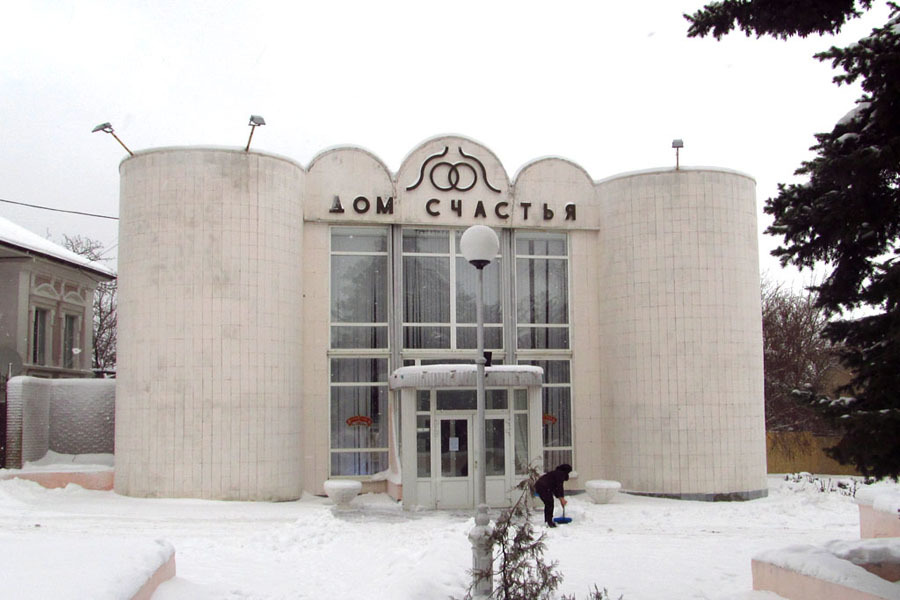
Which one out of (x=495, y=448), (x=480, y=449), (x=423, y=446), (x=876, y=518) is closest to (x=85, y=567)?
(x=480, y=449)

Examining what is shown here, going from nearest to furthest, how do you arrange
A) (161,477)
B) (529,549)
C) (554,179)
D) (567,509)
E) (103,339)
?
1. (529,549)
2. (567,509)
3. (161,477)
4. (554,179)
5. (103,339)

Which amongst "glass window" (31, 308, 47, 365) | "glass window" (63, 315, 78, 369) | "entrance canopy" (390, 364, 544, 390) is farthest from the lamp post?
"glass window" (63, 315, 78, 369)

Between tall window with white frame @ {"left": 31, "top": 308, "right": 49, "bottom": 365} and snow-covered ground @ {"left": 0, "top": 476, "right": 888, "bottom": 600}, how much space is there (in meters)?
8.68

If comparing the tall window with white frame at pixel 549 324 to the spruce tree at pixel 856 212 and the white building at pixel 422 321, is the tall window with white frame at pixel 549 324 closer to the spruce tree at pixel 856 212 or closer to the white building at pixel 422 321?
the white building at pixel 422 321

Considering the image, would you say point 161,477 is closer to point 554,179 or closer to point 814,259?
point 554,179

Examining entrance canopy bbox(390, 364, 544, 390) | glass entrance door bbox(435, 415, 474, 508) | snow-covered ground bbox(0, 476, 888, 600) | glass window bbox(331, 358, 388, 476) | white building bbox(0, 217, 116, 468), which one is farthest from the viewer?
white building bbox(0, 217, 116, 468)

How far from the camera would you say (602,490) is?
19734 millimetres

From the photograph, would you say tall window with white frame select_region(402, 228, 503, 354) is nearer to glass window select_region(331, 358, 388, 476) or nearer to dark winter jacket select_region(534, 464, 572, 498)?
glass window select_region(331, 358, 388, 476)

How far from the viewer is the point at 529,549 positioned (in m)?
8.80

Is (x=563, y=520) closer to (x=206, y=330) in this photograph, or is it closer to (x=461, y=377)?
(x=461, y=377)

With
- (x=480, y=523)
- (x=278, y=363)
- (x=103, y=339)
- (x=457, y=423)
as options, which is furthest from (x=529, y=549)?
(x=103, y=339)

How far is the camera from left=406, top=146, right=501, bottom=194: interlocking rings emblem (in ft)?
73.4

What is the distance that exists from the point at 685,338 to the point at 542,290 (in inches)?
148

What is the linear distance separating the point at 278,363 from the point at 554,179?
8.41m
